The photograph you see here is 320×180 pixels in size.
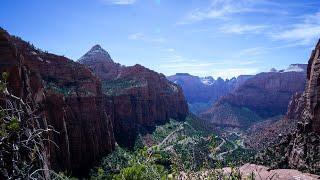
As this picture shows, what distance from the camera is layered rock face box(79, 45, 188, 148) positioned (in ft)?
406

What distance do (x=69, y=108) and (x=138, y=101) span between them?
60.1m

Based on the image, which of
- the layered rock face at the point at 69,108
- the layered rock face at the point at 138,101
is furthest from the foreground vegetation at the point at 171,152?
the layered rock face at the point at 138,101

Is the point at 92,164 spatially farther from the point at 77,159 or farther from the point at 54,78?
the point at 54,78

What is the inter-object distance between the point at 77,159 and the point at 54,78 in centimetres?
1853

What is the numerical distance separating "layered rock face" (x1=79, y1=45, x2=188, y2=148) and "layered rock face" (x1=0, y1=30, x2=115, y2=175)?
77.6 ft

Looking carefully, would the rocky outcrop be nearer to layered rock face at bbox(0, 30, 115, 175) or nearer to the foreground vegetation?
the foreground vegetation

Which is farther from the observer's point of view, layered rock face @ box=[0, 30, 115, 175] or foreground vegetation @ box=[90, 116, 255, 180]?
layered rock face @ box=[0, 30, 115, 175]

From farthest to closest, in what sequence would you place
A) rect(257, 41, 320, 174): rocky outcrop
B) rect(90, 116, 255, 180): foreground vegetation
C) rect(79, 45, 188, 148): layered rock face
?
rect(79, 45, 188, 148): layered rock face < rect(257, 41, 320, 174): rocky outcrop < rect(90, 116, 255, 180): foreground vegetation

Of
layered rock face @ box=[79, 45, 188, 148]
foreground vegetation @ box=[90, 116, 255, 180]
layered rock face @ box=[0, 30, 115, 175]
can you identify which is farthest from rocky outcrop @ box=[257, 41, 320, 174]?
layered rock face @ box=[79, 45, 188, 148]

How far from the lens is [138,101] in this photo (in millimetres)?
137750

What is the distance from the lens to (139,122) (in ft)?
443

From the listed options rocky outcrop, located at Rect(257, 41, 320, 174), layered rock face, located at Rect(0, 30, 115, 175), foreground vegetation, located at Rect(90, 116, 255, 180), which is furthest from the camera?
rocky outcrop, located at Rect(257, 41, 320, 174)

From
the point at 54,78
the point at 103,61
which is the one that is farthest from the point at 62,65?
the point at 103,61

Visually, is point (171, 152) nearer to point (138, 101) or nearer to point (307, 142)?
point (307, 142)
